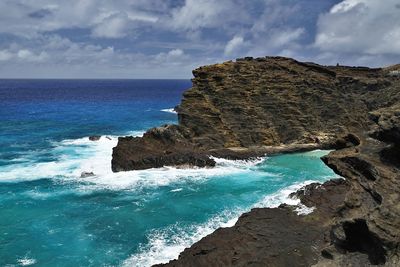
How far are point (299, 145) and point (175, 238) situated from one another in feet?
115

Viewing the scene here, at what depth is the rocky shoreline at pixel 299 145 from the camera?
1889cm

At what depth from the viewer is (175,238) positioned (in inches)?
1278

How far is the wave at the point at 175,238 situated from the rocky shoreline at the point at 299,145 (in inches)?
126

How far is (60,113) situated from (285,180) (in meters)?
91.8

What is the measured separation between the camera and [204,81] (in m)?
65.4

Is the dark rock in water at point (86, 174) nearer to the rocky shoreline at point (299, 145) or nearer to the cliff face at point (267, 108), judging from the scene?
the rocky shoreline at point (299, 145)

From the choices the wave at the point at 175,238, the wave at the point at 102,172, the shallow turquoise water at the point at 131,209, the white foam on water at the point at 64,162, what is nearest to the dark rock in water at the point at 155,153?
the wave at the point at 102,172

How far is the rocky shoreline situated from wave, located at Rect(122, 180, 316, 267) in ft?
10.5

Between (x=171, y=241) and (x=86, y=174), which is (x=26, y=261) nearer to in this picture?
(x=171, y=241)

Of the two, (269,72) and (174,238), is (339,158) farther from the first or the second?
(269,72)

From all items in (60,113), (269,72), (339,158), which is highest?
(269,72)

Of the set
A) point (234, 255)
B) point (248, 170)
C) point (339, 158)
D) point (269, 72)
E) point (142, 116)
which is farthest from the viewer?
point (142, 116)

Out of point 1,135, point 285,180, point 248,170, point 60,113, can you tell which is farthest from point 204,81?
point 60,113

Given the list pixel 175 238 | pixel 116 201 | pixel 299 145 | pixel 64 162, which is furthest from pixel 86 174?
pixel 299 145
